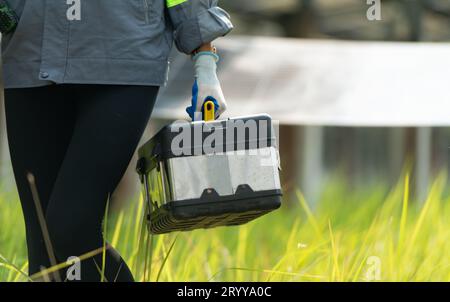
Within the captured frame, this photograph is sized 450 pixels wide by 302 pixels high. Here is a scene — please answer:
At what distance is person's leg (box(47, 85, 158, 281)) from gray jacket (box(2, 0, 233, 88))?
0.03 metres

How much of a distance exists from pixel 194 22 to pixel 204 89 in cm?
13

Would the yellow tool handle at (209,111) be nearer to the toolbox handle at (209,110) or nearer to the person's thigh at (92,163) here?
the toolbox handle at (209,110)

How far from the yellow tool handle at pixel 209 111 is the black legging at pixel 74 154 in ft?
0.32

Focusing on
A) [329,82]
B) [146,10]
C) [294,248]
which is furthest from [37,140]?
[329,82]

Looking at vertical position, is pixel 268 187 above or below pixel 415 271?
above

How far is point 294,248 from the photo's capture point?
2748 millimetres

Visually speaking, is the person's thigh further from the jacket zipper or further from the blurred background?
the blurred background

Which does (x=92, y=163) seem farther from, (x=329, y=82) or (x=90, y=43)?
(x=329, y=82)

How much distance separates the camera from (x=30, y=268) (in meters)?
1.94

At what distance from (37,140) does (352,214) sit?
8.48 feet

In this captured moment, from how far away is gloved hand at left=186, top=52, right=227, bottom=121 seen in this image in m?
1.87
